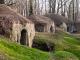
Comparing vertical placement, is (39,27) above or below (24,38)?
below

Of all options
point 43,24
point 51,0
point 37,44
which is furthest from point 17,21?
point 51,0

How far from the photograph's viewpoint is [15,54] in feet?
76.9

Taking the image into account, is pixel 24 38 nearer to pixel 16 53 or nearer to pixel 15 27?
pixel 15 27

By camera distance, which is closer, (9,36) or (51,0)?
(9,36)

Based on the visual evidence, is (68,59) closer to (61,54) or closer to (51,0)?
(61,54)

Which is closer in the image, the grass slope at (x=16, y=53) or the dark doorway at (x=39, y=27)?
the grass slope at (x=16, y=53)

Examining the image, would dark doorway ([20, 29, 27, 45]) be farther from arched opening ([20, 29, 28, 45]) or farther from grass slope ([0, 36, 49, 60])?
grass slope ([0, 36, 49, 60])

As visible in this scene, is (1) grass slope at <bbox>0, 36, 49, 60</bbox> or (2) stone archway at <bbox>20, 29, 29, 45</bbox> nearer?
(1) grass slope at <bbox>0, 36, 49, 60</bbox>

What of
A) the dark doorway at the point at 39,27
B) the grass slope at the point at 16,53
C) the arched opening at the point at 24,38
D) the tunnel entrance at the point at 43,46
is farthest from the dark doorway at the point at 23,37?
the dark doorway at the point at 39,27

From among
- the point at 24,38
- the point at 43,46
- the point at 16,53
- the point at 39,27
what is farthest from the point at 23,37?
the point at 39,27

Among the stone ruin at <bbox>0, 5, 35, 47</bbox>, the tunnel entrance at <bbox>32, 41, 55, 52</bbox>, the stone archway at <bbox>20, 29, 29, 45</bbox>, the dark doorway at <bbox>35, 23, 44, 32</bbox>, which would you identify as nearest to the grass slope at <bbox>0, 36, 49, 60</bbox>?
the stone ruin at <bbox>0, 5, 35, 47</bbox>

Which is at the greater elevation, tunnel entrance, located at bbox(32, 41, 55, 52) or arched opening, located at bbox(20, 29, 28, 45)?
arched opening, located at bbox(20, 29, 28, 45)

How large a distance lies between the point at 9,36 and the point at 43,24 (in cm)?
1906

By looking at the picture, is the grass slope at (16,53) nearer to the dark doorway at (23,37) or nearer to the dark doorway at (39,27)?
the dark doorway at (23,37)
